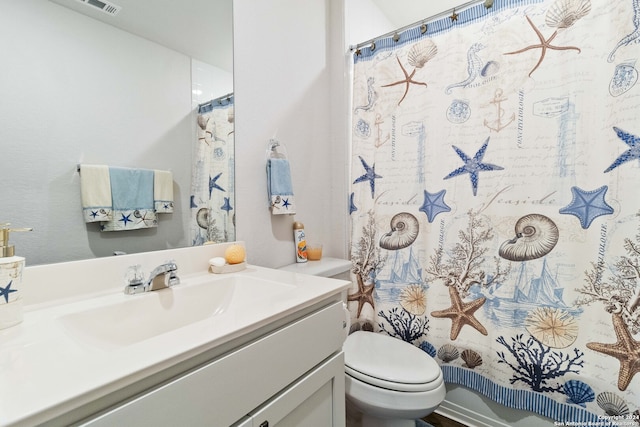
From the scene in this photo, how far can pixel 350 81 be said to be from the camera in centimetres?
159

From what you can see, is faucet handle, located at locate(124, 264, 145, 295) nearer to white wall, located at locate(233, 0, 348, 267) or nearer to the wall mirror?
the wall mirror

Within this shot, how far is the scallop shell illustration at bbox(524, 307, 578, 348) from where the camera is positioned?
3.38 ft

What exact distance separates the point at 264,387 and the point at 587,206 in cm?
121

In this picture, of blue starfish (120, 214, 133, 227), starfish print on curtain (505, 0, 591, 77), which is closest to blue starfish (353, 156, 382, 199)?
starfish print on curtain (505, 0, 591, 77)

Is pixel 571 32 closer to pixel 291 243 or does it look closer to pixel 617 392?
pixel 617 392

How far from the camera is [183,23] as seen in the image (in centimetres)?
99

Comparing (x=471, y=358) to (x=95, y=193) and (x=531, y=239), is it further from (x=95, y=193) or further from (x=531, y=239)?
(x=95, y=193)

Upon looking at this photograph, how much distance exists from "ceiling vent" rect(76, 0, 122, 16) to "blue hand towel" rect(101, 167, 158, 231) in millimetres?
452

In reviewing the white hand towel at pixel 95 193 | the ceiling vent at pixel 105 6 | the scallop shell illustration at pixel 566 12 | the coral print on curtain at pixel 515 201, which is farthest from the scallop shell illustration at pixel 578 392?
the ceiling vent at pixel 105 6

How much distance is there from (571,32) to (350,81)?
0.94 metres

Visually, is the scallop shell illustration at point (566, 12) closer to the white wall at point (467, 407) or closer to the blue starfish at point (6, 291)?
the white wall at point (467, 407)

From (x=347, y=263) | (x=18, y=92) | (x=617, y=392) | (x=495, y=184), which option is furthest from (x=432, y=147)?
(x=18, y=92)

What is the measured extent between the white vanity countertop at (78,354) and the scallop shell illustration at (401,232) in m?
0.75

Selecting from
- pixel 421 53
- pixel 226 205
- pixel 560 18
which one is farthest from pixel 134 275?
pixel 560 18
